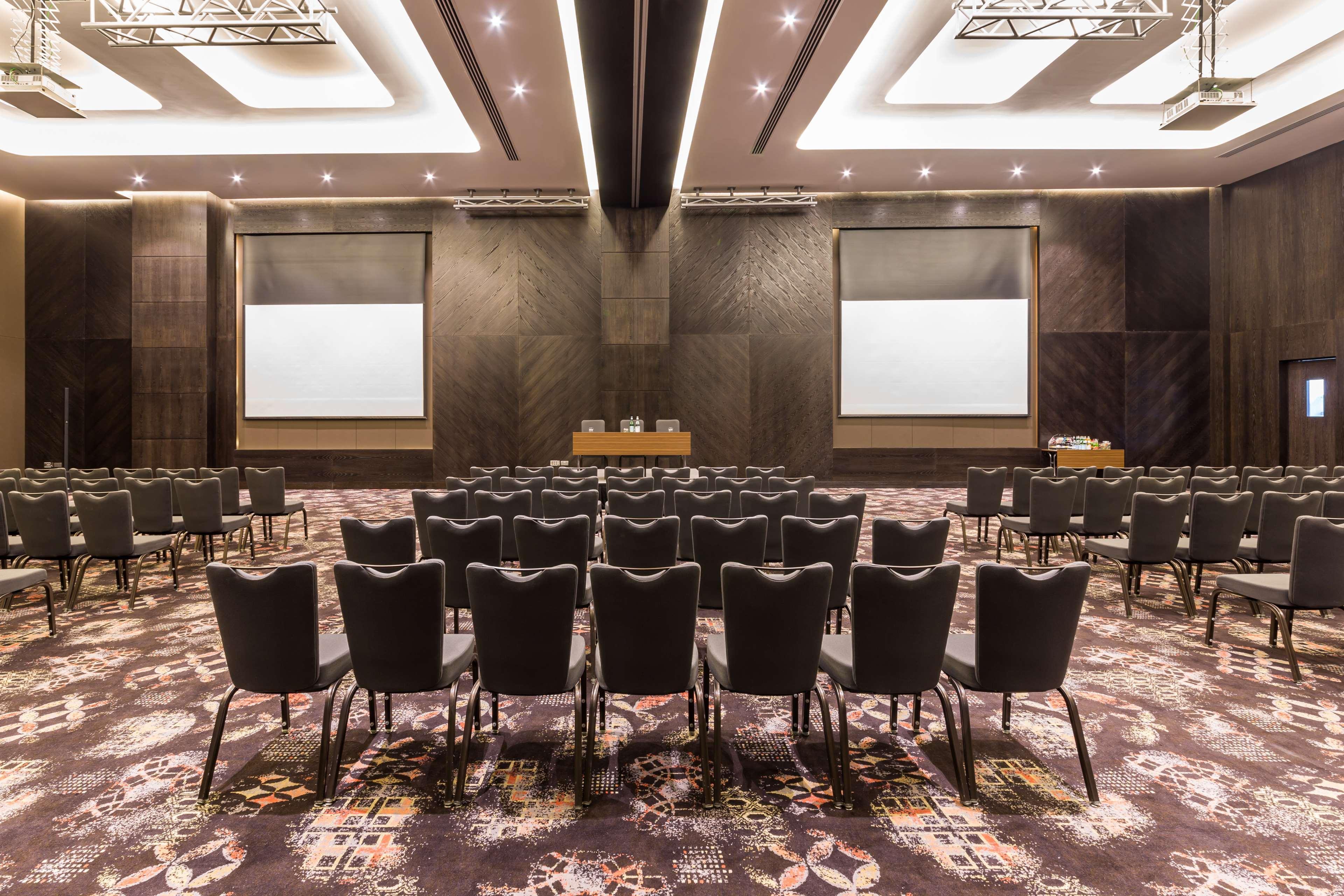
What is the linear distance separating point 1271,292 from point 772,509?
12.0 metres

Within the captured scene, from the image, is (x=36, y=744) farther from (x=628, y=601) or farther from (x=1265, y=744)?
(x=1265, y=744)

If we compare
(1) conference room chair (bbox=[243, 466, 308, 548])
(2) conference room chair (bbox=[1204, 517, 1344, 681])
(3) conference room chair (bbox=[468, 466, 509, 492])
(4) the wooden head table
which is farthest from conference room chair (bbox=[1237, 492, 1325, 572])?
→ (1) conference room chair (bbox=[243, 466, 308, 548])

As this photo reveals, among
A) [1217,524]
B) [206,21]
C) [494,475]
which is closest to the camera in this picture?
[1217,524]

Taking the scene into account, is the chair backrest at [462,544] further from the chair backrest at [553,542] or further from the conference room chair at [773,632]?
the conference room chair at [773,632]

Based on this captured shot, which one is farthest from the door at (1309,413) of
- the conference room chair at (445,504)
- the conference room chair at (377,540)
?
the conference room chair at (377,540)

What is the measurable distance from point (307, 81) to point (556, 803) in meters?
10.6

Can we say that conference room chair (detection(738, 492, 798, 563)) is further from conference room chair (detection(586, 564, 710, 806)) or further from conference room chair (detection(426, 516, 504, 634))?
conference room chair (detection(586, 564, 710, 806))

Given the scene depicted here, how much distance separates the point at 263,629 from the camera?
245cm

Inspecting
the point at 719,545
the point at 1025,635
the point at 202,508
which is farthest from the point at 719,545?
the point at 202,508

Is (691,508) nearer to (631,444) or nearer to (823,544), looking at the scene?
(823,544)

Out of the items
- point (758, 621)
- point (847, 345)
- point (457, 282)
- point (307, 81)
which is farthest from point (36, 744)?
point (847, 345)

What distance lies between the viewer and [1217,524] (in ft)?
15.3

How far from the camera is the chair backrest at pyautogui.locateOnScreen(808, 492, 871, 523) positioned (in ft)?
15.5

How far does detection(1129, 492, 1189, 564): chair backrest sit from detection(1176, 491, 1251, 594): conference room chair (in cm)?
7
